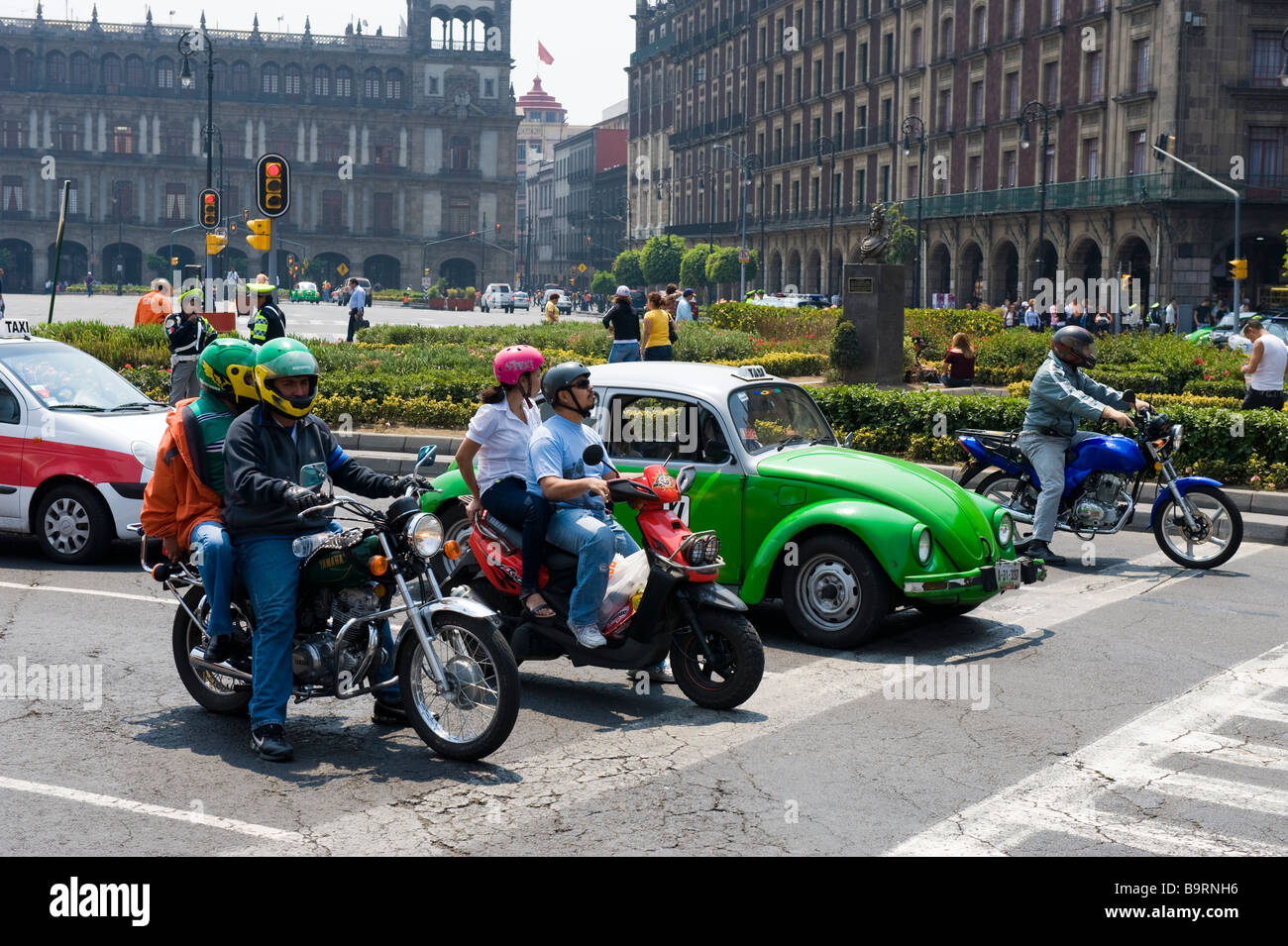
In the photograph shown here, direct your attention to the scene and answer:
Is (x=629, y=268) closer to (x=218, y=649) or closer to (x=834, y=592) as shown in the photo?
(x=834, y=592)

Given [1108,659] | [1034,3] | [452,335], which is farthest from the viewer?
[1034,3]

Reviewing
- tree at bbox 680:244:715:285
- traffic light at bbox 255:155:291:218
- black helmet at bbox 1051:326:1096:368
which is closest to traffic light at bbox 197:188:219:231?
traffic light at bbox 255:155:291:218

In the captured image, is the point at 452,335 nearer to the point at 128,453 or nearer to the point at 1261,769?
the point at 128,453

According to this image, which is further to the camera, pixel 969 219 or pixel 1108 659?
pixel 969 219

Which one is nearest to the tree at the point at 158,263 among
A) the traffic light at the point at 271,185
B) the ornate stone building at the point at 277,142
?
the ornate stone building at the point at 277,142

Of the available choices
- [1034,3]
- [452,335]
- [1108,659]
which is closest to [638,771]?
[1108,659]

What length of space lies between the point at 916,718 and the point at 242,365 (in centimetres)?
342

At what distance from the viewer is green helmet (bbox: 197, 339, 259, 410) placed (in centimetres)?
633

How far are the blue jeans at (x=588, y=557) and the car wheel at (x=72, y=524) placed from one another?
4.83 metres

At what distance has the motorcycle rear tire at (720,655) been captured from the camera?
680cm

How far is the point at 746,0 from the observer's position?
90.8 metres

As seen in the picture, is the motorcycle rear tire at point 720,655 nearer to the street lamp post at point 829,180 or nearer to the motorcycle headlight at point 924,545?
the motorcycle headlight at point 924,545

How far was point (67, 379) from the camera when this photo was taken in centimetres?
1096

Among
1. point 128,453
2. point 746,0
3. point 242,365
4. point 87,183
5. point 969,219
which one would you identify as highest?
point 746,0
